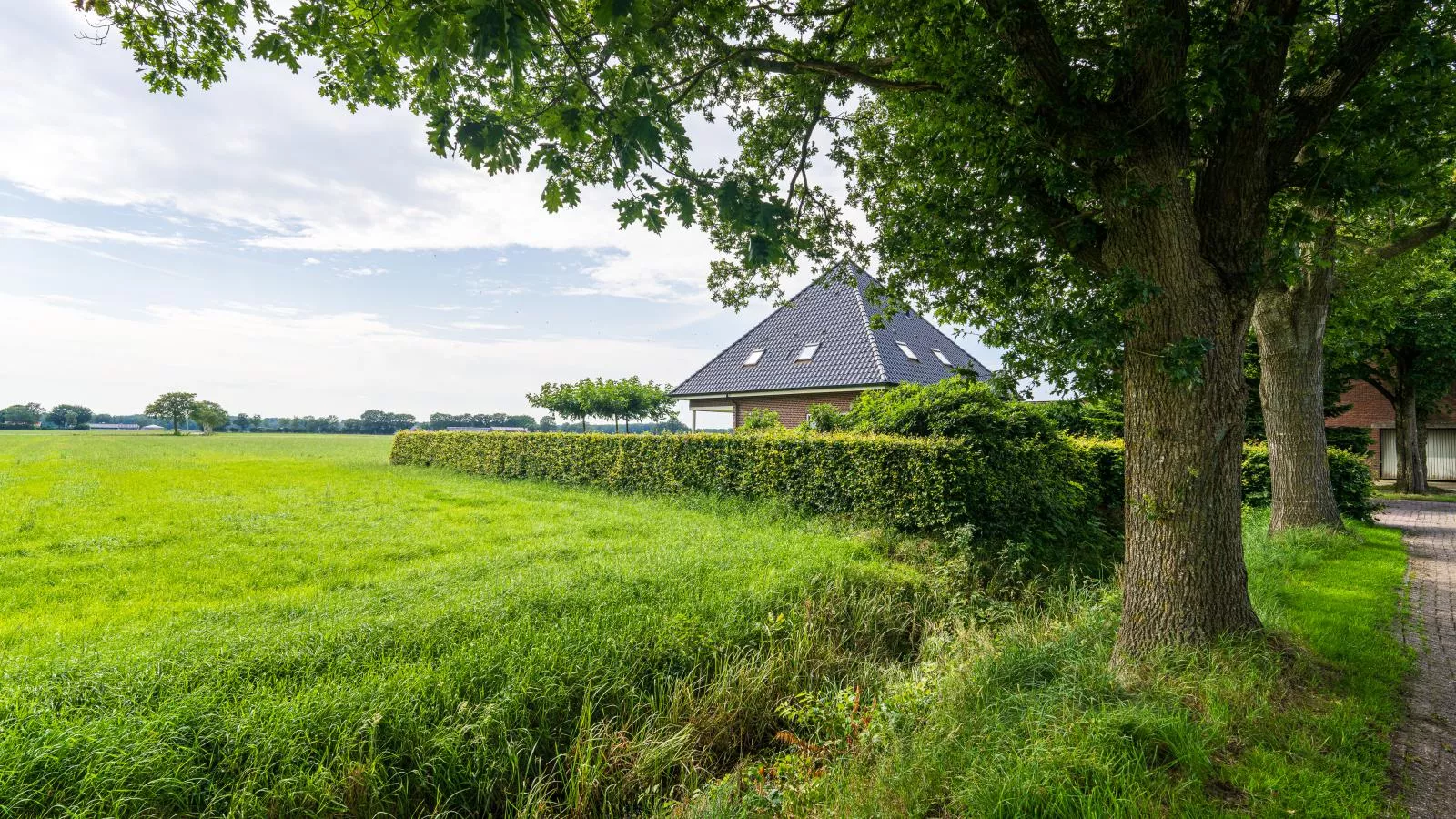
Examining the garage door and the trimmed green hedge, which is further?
the garage door

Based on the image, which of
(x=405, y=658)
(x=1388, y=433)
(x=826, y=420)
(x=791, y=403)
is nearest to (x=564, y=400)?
(x=791, y=403)

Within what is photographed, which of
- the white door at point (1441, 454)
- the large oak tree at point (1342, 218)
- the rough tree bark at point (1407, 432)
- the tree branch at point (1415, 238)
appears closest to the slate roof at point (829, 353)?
the large oak tree at point (1342, 218)

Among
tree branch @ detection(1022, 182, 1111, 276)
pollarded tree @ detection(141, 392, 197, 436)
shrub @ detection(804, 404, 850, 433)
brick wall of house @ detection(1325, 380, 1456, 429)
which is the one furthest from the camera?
pollarded tree @ detection(141, 392, 197, 436)

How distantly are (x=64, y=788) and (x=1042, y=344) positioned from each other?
5606 millimetres

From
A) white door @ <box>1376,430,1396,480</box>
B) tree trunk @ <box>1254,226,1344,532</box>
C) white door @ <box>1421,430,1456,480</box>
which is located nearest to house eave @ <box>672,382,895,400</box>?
tree trunk @ <box>1254,226,1344,532</box>

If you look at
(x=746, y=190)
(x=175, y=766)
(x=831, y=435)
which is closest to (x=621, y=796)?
(x=175, y=766)

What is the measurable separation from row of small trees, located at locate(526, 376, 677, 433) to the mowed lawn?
53.0 ft

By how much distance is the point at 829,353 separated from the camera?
15781 millimetres

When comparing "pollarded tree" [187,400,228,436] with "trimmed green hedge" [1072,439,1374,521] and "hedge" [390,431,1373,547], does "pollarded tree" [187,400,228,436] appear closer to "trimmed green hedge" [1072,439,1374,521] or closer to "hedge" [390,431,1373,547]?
"hedge" [390,431,1373,547]

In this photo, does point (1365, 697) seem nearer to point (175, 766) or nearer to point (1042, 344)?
point (1042, 344)

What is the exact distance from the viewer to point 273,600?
16.6 feet

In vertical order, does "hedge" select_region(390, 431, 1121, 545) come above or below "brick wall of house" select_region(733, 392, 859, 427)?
below

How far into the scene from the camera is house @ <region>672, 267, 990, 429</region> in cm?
1465

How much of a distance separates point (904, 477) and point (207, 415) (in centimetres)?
10050
